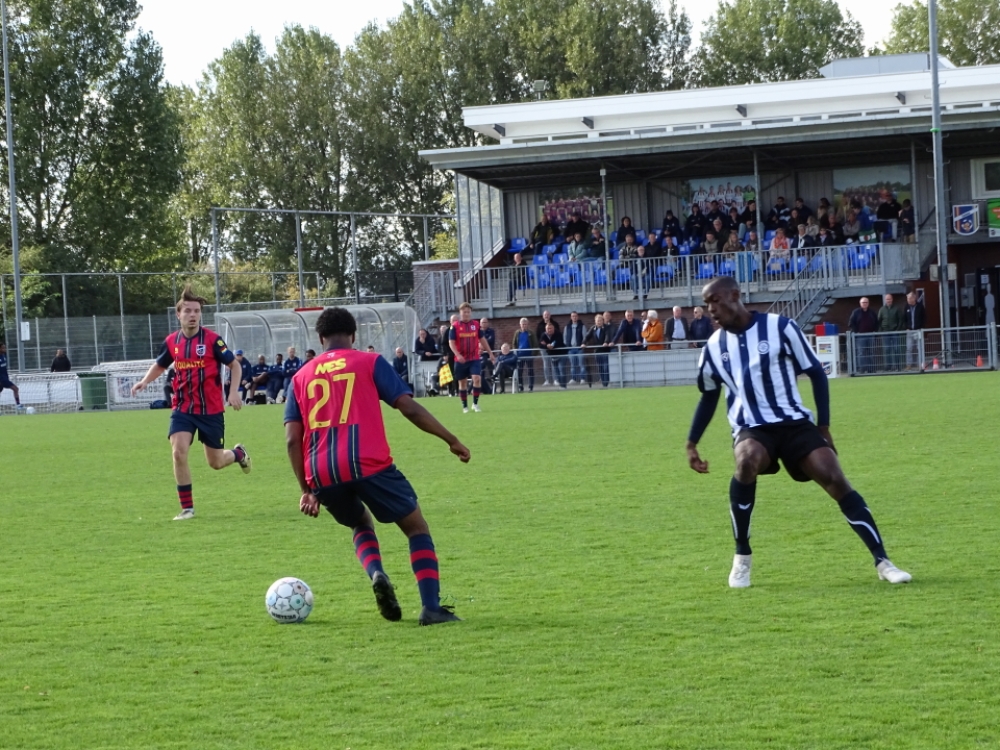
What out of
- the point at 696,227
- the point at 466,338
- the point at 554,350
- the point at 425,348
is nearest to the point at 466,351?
the point at 466,338

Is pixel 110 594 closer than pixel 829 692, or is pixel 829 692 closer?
pixel 829 692

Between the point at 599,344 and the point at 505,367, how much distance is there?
2267mm

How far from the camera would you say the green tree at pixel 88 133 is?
192 ft

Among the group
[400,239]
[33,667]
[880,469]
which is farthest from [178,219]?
[33,667]

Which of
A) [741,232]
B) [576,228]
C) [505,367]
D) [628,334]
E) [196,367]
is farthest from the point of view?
[576,228]

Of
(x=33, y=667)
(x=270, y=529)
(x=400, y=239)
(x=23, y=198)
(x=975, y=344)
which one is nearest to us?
(x=33, y=667)

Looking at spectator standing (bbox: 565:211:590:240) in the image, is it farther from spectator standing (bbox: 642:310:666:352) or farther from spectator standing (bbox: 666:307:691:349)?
spectator standing (bbox: 666:307:691:349)

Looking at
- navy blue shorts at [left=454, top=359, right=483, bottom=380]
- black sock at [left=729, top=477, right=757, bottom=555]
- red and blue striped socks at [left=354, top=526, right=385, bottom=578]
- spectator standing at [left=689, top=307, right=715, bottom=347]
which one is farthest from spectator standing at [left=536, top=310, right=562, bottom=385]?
red and blue striped socks at [left=354, top=526, right=385, bottom=578]

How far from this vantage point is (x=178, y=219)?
7512 centimetres

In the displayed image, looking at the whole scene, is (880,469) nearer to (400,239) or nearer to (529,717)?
(529,717)

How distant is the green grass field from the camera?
508cm

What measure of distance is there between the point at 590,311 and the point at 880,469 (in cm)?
2491

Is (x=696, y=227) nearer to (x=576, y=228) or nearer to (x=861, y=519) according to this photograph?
(x=576, y=228)

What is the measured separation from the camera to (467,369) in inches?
1022
